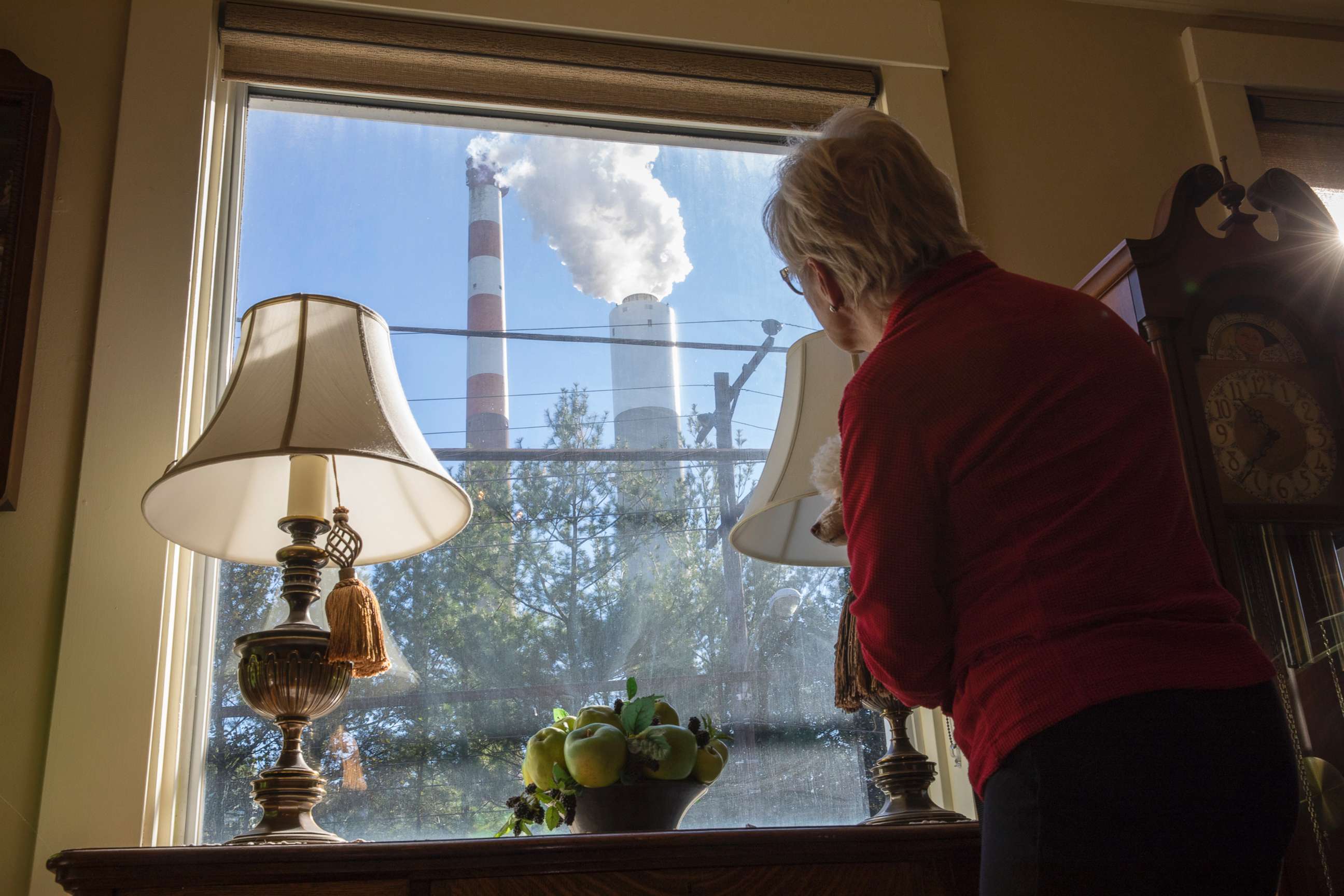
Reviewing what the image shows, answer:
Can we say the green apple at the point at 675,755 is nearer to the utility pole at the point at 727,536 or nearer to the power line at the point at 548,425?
the utility pole at the point at 727,536

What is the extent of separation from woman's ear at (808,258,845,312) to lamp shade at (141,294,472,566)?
0.54 metres

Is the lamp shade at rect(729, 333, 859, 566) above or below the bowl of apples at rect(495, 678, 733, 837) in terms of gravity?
above

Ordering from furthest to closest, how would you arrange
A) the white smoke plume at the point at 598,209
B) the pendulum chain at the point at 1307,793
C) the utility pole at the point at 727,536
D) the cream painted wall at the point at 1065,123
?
the cream painted wall at the point at 1065,123 < the white smoke plume at the point at 598,209 < the utility pole at the point at 727,536 < the pendulum chain at the point at 1307,793

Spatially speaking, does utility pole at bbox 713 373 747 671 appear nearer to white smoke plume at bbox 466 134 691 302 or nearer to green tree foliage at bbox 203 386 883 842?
green tree foliage at bbox 203 386 883 842

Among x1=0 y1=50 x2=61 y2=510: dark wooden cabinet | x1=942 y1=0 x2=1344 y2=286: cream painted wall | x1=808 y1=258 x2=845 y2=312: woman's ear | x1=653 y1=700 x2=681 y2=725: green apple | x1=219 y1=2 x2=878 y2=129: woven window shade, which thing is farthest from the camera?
x1=942 y1=0 x2=1344 y2=286: cream painted wall

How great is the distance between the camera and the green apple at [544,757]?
4.15 ft

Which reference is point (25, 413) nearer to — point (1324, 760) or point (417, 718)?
point (417, 718)

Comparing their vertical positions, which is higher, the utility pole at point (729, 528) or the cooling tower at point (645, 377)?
the cooling tower at point (645, 377)

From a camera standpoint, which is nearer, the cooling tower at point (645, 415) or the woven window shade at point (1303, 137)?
the cooling tower at point (645, 415)

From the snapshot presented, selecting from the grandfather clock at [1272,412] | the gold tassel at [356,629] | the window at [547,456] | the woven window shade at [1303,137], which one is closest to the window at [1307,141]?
the woven window shade at [1303,137]

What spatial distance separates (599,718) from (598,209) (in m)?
1.10

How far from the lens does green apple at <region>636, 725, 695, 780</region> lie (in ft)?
4.04

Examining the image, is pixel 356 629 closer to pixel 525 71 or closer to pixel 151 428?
pixel 151 428

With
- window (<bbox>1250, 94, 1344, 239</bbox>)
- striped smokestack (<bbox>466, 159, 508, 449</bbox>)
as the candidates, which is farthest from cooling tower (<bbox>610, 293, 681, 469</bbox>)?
window (<bbox>1250, 94, 1344, 239</bbox>)
